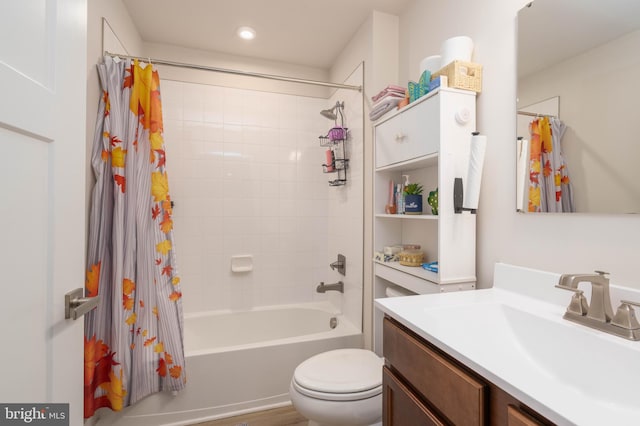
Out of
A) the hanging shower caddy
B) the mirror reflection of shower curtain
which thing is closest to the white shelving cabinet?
the mirror reflection of shower curtain

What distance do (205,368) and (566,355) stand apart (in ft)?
5.76

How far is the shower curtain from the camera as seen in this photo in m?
1.45

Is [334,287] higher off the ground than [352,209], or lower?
lower

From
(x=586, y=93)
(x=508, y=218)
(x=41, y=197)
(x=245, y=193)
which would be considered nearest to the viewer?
(x=41, y=197)

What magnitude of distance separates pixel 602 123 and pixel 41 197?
60.1 inches

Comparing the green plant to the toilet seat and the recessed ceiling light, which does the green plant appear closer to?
the toilet seat

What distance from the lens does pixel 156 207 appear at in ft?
5.20

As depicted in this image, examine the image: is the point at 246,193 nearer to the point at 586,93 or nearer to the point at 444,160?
the point at 444,160

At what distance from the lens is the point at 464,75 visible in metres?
1.18

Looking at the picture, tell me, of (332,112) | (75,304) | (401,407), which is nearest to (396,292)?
(401,407)

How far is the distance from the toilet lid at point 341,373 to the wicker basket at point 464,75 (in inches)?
53.2

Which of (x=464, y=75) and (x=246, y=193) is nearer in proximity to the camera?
(x=464, y=75)

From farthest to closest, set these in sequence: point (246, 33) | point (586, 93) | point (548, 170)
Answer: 1. point (246, 33)
2. point (548, 170)
3. point (586, 93)

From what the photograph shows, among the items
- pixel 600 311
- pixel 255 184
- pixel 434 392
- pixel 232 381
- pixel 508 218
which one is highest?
pixel 255 184
